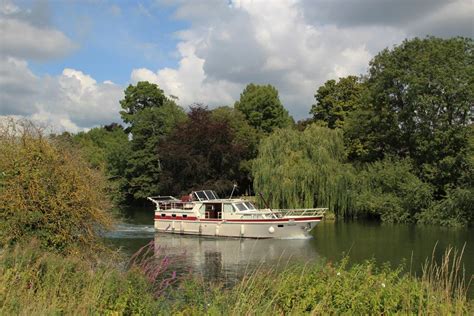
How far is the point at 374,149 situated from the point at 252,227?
56.8 ft

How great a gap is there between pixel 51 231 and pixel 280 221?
18.9 metres

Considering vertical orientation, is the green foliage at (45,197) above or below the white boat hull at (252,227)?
above

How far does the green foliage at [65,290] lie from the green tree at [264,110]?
47.2m

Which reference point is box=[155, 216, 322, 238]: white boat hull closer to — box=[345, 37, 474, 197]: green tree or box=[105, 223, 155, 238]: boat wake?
box=[105, 223, 155, 238]: boat wake

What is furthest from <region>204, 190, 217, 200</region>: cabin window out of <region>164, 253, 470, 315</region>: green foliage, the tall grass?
the tall grass

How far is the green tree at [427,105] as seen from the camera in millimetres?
36594

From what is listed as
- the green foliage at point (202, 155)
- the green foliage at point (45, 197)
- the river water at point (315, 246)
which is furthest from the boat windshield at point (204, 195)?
the green foliage at point (45, 197)

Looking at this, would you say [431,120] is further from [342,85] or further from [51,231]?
[51,231]

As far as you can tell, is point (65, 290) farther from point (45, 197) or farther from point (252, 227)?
point (252, 227)

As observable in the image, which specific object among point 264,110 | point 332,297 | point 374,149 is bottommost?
point 332,297

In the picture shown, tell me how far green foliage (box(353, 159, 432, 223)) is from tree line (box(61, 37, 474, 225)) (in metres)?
0.08

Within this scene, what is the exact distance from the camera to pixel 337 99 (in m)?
51.3

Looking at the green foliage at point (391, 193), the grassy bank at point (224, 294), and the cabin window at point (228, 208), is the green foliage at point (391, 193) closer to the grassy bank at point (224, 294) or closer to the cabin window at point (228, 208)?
the cabin window at point (228, 208)

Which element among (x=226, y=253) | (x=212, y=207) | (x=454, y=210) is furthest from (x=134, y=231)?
(x=454, y=210)
